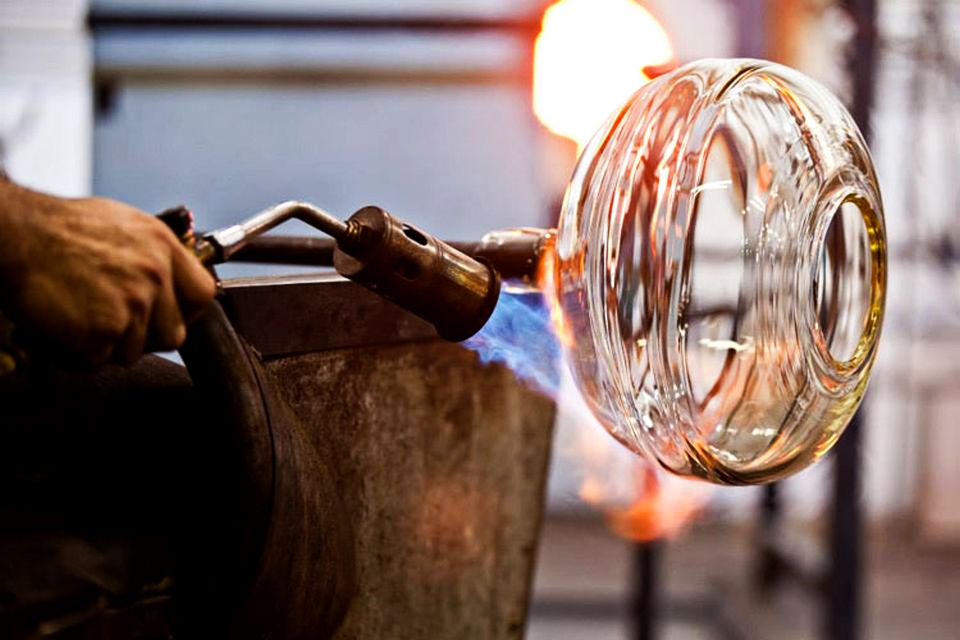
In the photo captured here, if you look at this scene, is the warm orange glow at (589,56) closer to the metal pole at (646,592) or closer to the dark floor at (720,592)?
the metal pole at (646,592)

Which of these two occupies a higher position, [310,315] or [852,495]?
[310,315]

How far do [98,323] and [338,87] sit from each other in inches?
137

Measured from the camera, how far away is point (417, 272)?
610 mm

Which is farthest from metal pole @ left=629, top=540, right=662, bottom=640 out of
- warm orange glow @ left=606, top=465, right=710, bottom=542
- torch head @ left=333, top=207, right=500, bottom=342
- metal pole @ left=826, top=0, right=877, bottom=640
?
torch head @ left=333, top=207, right=500, bottom=342

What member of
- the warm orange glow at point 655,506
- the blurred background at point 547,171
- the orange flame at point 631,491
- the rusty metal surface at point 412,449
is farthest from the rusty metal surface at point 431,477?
the blurred background at point 547,171

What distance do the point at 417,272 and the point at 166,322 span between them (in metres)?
0.16

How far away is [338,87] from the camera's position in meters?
3.85

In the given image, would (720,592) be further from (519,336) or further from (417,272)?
(417,272)

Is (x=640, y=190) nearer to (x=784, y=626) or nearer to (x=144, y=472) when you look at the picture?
(x=144, y=472)

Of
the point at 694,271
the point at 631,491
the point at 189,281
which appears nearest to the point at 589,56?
the point at 631,491

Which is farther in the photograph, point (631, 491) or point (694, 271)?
point (631, 491)

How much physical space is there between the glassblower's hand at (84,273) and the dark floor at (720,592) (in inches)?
99.3

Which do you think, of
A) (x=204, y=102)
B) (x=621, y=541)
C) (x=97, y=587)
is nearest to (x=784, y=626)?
(x=621, y=541)

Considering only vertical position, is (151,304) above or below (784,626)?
above
